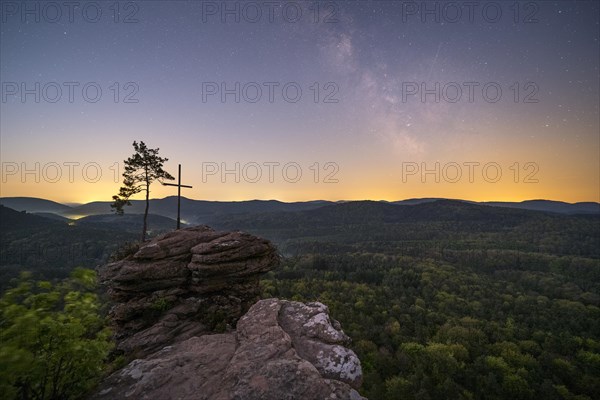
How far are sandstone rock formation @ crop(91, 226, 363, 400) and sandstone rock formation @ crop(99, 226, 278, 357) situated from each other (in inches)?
2.4

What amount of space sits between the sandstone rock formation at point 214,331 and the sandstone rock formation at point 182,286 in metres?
0.06

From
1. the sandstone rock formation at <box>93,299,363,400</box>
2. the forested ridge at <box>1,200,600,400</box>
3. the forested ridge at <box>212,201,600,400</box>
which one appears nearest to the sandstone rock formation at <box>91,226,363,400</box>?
the sandstone rock formation at <box>93,299,363,400</box>

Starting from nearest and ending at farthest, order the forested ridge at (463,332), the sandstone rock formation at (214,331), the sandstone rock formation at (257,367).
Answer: the sandstone rock formation at (257,367) < the sandstone rock formation at (214,331) < the forested ridge at (463,332)

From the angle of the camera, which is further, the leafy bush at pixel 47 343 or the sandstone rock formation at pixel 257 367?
the sandstone rock formation at pixel 257 367

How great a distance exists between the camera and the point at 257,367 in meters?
8.14

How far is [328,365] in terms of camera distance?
8812mm

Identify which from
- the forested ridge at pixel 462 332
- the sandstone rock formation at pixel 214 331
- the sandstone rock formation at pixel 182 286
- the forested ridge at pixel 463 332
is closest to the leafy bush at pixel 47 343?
the sandstone rock formation at pixel 214 331

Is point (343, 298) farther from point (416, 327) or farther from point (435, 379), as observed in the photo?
point (435, 379)

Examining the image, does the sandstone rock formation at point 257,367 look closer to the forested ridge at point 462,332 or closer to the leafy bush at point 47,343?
the leafy bush at point 47,343

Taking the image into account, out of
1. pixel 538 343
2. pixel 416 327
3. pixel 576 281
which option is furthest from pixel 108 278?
pixel 576 281

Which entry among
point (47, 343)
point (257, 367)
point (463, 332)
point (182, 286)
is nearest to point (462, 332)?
point (463, 332)

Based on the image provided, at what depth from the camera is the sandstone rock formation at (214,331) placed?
7.55m

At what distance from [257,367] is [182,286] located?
12003 millimetres

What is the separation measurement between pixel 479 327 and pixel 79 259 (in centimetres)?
23235
